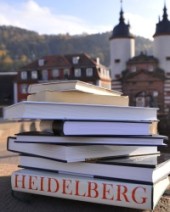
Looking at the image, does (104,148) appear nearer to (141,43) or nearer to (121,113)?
(121,113)

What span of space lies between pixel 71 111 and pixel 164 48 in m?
38.3

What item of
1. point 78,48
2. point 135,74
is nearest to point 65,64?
point 135,74

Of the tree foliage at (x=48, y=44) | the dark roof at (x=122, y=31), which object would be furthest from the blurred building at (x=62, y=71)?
the tree foliage at (x=48, y=44)

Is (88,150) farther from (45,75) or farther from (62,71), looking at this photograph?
(45,75)

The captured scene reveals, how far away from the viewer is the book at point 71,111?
2596 mm

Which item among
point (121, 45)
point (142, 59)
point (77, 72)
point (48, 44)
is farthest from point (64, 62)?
point (48, 44)

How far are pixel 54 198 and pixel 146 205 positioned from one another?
0.77 m

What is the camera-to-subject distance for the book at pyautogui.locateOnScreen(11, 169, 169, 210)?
8.34ft

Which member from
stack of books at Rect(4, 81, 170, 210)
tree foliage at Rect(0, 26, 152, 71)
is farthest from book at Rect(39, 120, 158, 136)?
tree foliage at Rect(0, 26, 152, 71)

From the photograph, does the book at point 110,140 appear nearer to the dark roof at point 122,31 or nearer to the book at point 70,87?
the book at point 70,87

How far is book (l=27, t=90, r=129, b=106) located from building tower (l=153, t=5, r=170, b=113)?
3693cm

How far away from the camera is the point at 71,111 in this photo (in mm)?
2693

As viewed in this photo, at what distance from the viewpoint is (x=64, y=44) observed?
89562 mm

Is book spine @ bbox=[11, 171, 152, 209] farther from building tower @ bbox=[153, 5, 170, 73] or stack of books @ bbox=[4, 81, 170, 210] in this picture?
building tower @ bbox=[153, 5, 170, 73]
